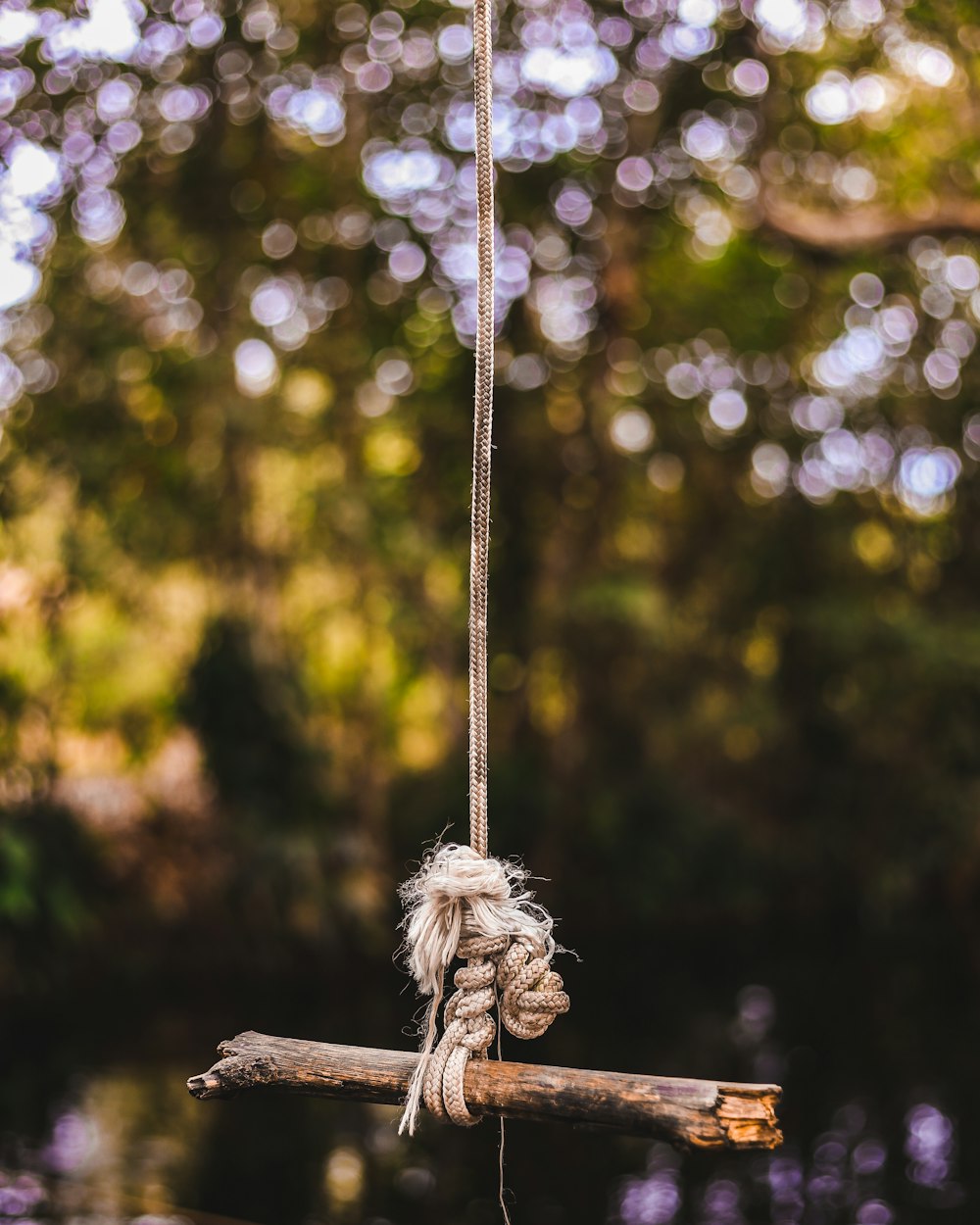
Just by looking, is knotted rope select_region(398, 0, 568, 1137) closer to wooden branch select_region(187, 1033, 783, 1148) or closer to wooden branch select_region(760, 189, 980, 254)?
wooden branch select_region(187, 1033, 783, 1148)

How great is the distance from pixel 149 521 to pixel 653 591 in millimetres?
2550

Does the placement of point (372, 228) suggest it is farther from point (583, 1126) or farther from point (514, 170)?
point (583, 1126)

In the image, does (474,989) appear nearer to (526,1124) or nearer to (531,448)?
(526,1124)

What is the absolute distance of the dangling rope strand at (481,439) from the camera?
3.98 feet

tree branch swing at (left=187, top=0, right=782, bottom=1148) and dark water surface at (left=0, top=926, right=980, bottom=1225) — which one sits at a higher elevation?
tree branch swing at (left=187, top=0, right=782, bottom=1148)

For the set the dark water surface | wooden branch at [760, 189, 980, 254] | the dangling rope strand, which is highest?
the dangling rope strand

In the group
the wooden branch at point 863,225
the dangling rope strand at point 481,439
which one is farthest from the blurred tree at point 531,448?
the dangling rope strand at point 481,439

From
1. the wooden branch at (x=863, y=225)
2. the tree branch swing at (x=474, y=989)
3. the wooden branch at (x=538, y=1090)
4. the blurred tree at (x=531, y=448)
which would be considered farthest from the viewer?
the blurred tree at (x=531, y=448)

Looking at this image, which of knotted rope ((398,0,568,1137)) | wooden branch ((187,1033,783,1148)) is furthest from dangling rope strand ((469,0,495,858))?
wooden branch ((187,1033,783,1148))

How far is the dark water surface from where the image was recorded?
4047 mm

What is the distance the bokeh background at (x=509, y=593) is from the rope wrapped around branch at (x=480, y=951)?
9.67 ft

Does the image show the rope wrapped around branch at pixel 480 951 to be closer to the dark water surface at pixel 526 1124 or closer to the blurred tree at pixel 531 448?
the dark water surface at pixel 526 1124

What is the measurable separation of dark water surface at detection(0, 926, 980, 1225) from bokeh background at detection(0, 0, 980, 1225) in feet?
0.09

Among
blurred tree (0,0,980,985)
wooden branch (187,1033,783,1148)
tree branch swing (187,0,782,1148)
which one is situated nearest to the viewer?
wooden branch (187,1033,783,1148)
